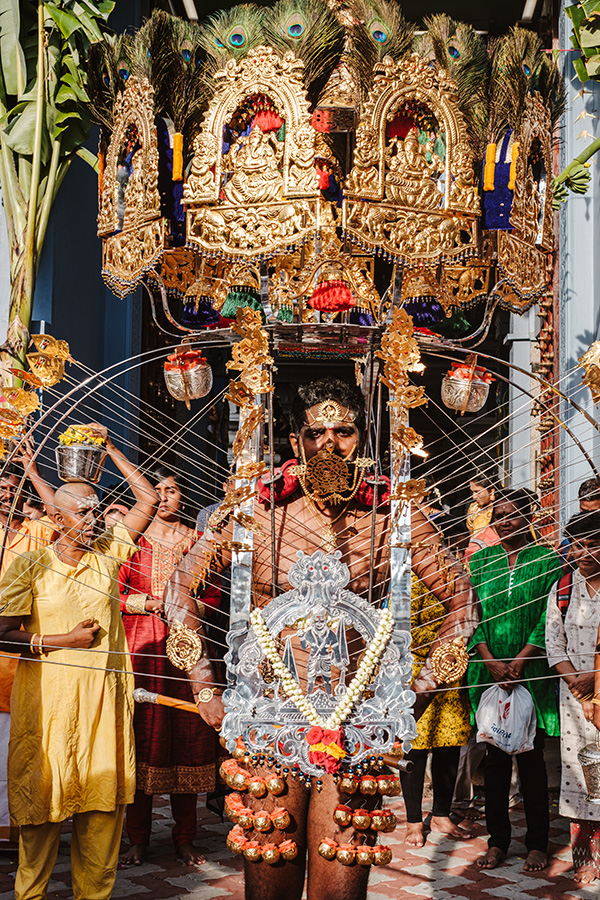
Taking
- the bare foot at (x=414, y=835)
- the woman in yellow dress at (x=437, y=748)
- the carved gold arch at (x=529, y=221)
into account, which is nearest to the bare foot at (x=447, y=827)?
the woman in yellow dress at (x=437, y=748)

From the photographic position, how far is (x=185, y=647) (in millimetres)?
3070

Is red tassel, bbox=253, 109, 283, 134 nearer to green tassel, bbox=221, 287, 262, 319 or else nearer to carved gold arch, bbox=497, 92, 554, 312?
carved gold arch, bbox=497, 92, 554, 312

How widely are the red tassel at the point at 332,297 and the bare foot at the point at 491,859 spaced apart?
287 centimetres

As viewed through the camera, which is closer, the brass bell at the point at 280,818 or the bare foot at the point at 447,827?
the brass bell at the point at 280,818

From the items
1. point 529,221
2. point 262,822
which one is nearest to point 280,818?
point 262,822

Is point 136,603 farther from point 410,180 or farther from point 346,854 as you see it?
point 410,180

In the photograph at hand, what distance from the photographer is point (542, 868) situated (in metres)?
Result: 4.61

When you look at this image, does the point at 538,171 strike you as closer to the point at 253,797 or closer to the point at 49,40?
the point at 253,797

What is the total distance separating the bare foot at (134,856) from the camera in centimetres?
459

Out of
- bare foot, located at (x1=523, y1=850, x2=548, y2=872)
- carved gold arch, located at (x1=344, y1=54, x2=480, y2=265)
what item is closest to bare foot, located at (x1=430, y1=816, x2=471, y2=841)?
bare foot, located at (x1=523, y1=850, x2=548, y2=872)

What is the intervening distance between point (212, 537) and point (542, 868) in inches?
105

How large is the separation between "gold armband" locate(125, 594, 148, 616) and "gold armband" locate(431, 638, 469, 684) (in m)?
2.13

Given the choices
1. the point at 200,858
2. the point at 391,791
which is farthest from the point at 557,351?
the point at 391,791

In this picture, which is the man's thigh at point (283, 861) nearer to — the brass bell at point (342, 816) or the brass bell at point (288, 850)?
the brass bell at point (288, 850)
